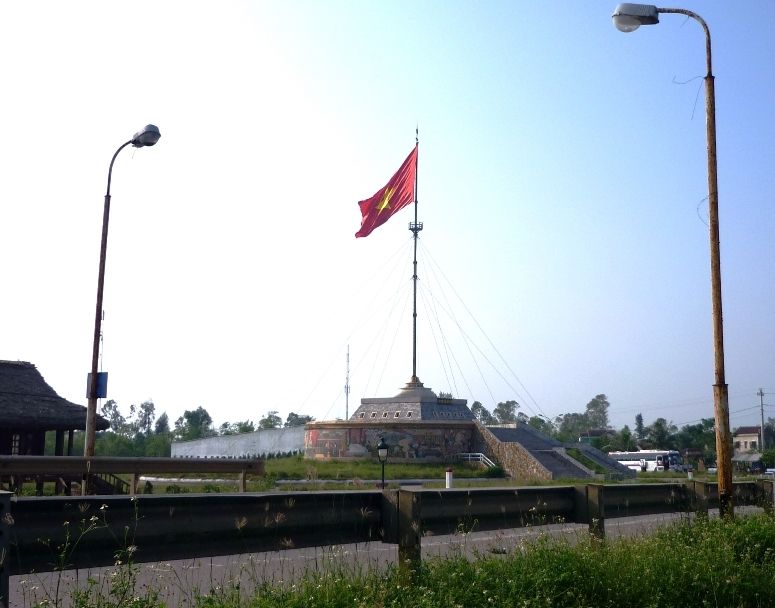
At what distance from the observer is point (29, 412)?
86.8 ft

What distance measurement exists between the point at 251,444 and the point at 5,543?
1996 inches

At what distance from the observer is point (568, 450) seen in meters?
Result: 47.1

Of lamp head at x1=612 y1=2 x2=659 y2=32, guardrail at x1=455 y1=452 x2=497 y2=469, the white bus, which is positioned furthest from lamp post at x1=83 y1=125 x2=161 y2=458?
the white bus

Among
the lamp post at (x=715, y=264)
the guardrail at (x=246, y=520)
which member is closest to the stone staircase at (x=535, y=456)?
the lamp post at (x=715, y=264)

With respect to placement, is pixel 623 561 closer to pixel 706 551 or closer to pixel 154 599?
pixel 706 551

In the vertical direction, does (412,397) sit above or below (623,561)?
above

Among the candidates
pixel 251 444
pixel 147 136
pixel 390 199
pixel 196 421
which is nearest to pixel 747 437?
pixel 196 421

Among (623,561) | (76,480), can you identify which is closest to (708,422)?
(76,480)

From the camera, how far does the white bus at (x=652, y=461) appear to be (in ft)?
190

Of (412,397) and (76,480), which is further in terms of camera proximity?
(412,397)

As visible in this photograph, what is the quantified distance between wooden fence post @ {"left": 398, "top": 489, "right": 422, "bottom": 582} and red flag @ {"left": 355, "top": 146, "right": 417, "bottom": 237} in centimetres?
3359

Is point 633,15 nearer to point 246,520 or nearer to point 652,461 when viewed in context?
point 246,520

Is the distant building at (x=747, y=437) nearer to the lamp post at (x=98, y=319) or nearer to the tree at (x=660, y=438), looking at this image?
the tree at (x=660, y=438)

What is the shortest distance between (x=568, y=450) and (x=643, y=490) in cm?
3806
